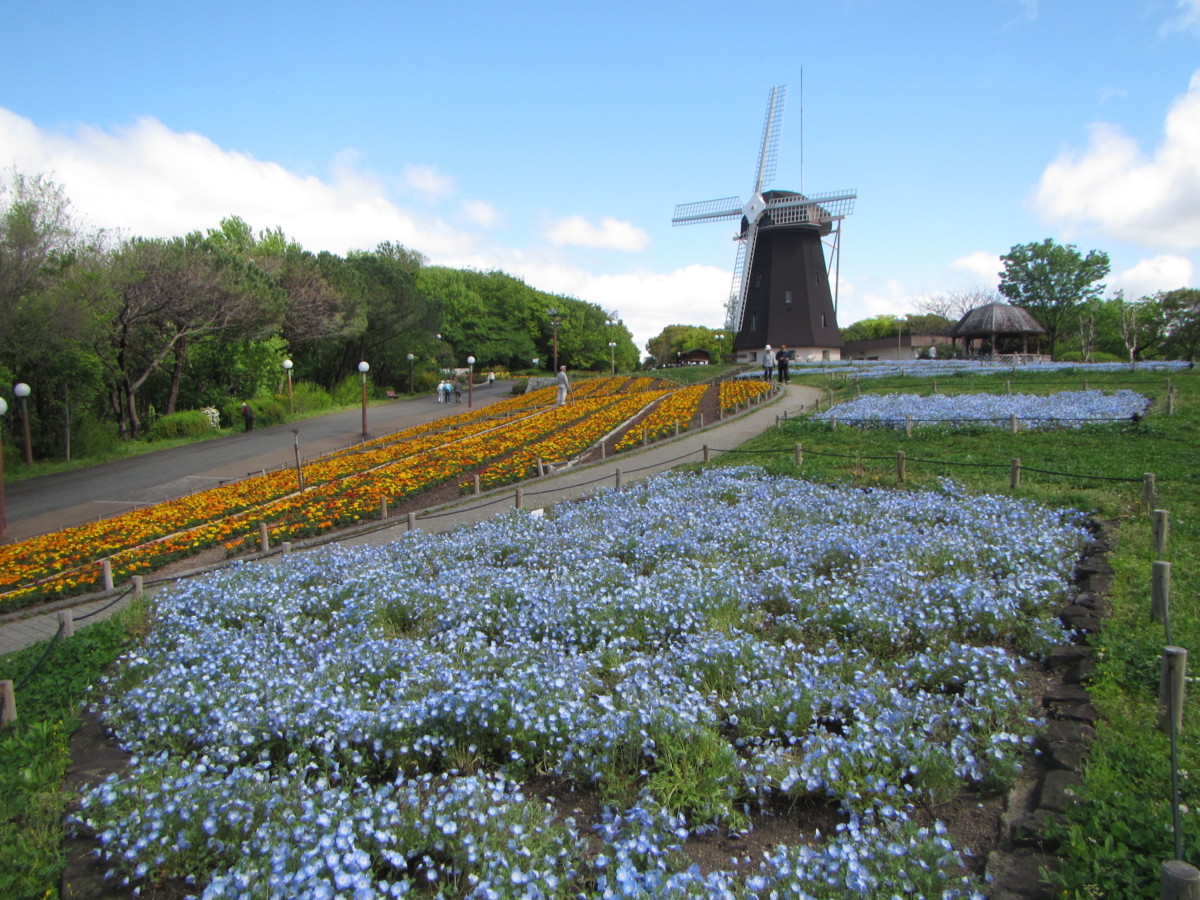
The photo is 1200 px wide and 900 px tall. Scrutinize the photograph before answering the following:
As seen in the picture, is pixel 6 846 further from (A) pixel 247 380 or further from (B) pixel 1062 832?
(A) pixel 247 380

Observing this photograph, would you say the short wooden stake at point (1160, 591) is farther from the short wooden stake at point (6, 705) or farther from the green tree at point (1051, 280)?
the green tree at point (1051, 280)

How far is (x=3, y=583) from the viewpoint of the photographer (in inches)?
491

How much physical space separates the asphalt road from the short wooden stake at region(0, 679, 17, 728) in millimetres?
11540

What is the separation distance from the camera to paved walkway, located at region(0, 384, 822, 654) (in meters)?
10.7

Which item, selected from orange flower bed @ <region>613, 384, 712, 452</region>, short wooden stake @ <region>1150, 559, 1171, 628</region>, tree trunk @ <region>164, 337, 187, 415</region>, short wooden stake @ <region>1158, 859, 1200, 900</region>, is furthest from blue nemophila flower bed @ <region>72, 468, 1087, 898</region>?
tree trunk @ <region>164, 337, 187, 415</region>

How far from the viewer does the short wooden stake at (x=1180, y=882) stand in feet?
8.74

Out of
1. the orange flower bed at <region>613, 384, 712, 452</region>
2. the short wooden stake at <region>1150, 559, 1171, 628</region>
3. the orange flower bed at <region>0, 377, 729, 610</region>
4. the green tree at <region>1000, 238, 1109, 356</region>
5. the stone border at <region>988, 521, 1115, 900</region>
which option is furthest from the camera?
the green tree at <region>1000, 238, 1109, 356</region>

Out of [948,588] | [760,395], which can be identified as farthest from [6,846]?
[760,395]

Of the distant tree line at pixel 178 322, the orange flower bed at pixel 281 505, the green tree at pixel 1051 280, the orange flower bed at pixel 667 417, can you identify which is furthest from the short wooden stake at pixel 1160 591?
the green tree at pixel 1051 280

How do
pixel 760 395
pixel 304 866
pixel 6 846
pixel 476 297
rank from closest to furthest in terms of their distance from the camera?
pixel 304 866 < pixel 6 846 < pixel 760 395 < pixel 476 297

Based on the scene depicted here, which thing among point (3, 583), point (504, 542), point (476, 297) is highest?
point (476, 297)

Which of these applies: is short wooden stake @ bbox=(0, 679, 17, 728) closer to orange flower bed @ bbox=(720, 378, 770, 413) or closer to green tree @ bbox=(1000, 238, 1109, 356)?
orange flower bed @ bbox=(720, 378, 770, 413)

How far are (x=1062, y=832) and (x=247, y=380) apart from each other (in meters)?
44.0

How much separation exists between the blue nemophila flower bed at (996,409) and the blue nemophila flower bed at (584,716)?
9.48 meters
